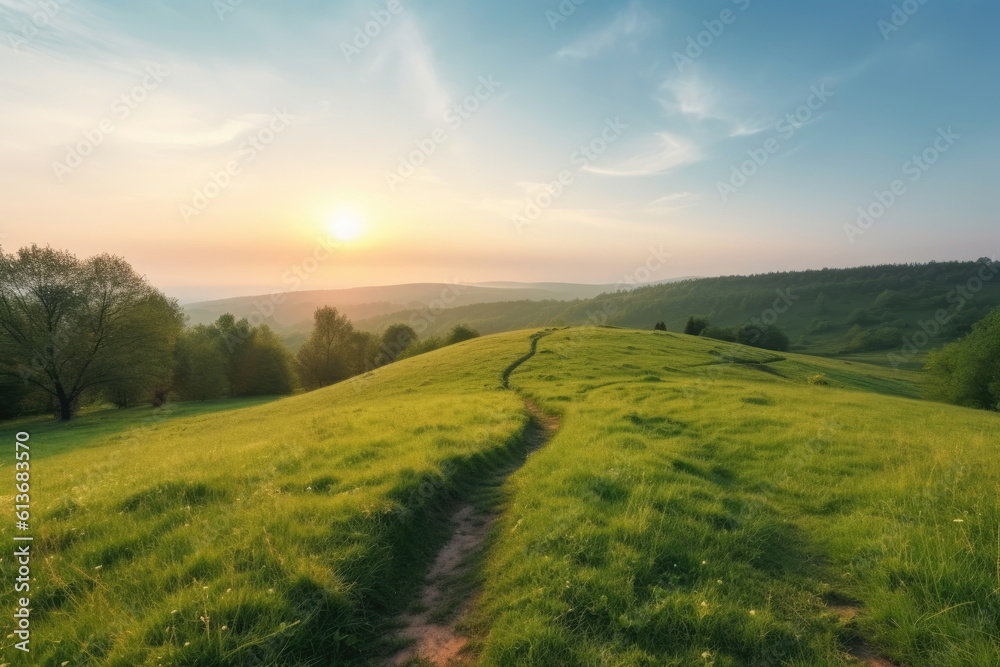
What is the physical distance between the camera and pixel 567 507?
814cm

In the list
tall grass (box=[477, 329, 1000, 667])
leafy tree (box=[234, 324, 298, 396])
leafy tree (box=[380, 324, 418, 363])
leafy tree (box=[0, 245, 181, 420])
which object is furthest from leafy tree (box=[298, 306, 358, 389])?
tall grass (box=[477, 329, 1000, 667])

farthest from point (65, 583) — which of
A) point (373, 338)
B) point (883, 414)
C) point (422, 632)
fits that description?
point (373, 338)

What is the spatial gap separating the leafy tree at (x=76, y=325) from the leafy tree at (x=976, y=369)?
89.1m

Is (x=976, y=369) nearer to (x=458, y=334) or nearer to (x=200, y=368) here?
(x=458, y=334)

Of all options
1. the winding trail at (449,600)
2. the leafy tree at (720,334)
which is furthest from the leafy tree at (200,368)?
the leafy tree at (720,334)

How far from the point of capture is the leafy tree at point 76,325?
3931 cm

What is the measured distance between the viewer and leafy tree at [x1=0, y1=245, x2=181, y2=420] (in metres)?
39.3

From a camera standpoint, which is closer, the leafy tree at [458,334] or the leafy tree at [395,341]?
the leafy tree at [458,334]

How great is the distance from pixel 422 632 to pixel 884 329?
189321 mm

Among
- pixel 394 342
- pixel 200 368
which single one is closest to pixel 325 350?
pixel 394 342

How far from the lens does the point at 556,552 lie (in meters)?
6.61

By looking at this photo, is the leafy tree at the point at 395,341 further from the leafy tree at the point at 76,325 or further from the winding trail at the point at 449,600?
the winding trail at the point at 449,600

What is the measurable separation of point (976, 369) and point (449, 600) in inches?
2502

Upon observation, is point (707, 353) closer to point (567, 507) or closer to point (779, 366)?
point (779, 366)
